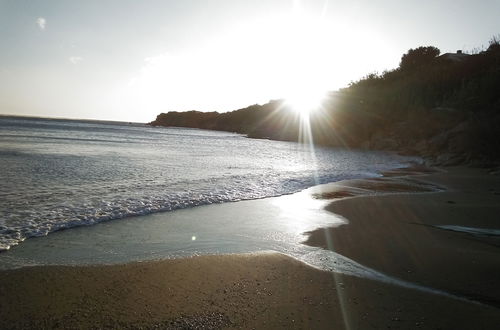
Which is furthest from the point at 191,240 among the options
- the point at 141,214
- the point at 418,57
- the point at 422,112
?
the point at 418,57

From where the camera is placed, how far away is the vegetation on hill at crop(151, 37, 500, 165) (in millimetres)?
20297

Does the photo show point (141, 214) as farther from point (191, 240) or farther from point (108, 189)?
point (108, 189)

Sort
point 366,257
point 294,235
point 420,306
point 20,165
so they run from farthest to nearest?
point 20,165 < point 294,235 < point 366,257 < point 420,306

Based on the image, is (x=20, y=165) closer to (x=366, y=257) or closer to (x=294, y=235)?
(x=294, y=235)

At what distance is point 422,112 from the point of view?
33688 millimetres

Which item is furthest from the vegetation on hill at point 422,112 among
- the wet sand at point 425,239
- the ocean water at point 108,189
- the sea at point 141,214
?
the sea at point 141,214

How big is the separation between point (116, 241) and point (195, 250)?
1.44 meters

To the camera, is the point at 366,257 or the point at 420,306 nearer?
the point at 420,306

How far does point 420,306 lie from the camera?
11.2 feet

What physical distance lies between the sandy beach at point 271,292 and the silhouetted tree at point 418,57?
53284mm

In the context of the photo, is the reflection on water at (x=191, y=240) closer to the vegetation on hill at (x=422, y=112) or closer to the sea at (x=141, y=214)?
the sea at (x=141, y=214)

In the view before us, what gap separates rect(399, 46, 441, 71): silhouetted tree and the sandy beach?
53284mm

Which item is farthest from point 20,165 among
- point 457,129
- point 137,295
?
point 457,129

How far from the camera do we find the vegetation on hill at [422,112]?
20297 mm
